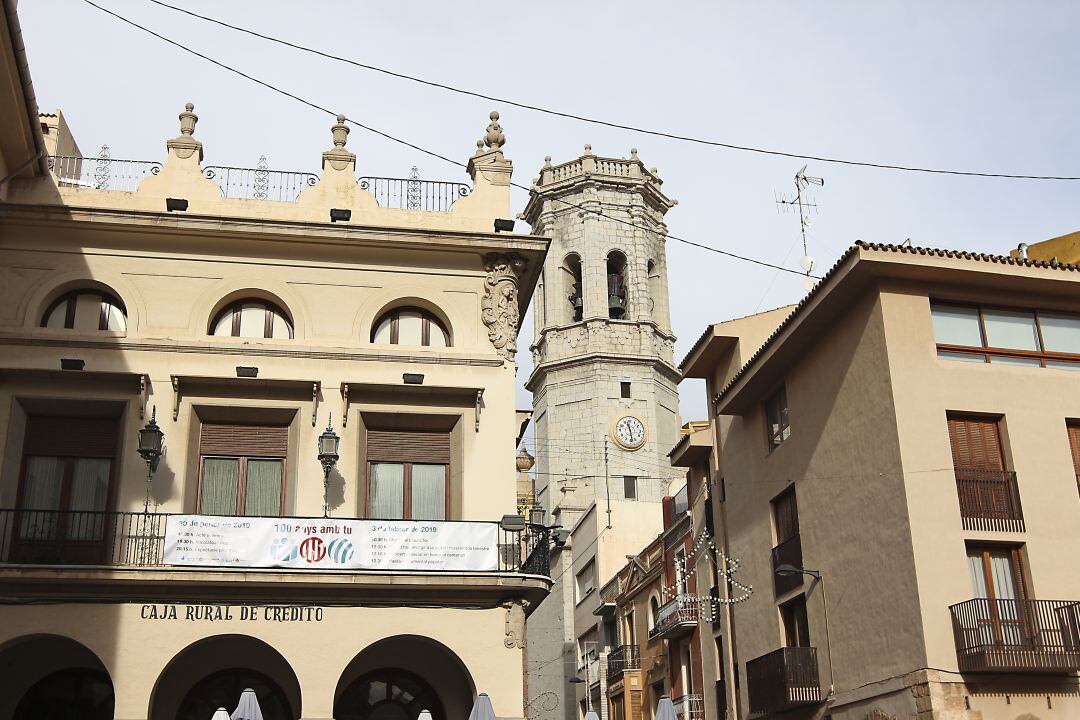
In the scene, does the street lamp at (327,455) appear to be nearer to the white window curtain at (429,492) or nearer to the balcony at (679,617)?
the white window curtain at (429,492)

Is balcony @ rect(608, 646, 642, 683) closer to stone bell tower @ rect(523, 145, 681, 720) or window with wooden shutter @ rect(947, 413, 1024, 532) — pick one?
stone bell tower @ rect(523, 145, 681, 720)

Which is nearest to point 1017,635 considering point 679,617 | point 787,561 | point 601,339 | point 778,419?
point 787,561

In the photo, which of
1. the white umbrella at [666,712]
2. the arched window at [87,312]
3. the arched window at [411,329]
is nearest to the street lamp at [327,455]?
the arched window at [411,329]

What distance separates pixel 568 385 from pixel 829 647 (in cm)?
3999

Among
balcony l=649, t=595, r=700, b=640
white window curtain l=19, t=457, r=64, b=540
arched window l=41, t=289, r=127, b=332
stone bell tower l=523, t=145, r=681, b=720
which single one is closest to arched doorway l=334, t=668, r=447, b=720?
white window curtain l=19, t=457, r=64, b=540

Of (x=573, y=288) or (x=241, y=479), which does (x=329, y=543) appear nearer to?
(x=241, y=479)

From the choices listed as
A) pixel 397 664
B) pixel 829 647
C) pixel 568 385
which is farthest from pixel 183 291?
pixel 568 385

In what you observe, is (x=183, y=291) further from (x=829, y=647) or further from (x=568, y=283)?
(x=568, y=283)

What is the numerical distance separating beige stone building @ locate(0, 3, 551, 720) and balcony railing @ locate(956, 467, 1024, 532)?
7.37 meters

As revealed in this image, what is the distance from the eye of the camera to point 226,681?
19.9 m

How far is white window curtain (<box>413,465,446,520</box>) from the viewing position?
20312 mm

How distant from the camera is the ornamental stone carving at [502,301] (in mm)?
20969

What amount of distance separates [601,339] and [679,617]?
30399 millimetres

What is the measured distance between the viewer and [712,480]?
31.0 m
